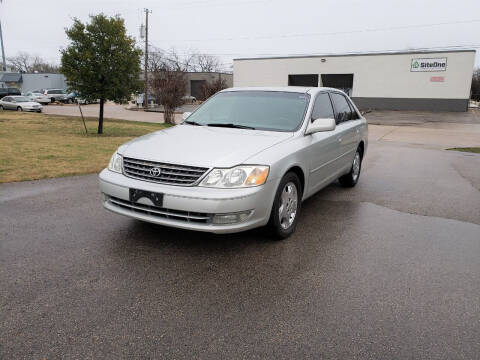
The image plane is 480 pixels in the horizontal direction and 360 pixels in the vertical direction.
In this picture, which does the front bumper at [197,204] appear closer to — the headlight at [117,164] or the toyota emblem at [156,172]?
the toyota emblem at [156,172]

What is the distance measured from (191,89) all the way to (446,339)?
200 ft

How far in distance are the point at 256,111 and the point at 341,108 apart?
5.96 feet

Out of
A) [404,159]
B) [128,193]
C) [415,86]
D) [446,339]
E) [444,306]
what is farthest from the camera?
[415,86]

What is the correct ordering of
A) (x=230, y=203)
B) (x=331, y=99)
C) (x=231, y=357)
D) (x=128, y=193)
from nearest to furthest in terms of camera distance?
(x=231, y=357)
(x=230, y=203)
(x=128, y=193)
(x=331, y=99)

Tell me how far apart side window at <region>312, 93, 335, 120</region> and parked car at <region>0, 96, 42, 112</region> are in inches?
1193

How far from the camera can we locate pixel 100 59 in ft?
46.7

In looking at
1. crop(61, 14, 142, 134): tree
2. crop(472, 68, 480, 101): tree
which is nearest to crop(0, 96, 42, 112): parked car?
crop(61, 14, 142, 134): tree

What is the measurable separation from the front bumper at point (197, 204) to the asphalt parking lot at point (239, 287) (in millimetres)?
381

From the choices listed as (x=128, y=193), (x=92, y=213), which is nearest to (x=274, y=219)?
(x=128, y=193)

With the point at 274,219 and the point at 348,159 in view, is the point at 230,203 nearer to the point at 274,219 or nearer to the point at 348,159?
the point at 274,219

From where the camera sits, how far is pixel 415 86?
37.9 meters

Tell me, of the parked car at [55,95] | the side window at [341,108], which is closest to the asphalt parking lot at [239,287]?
the side window at [341,108]

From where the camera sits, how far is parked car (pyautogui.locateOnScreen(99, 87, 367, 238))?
3.68 meters

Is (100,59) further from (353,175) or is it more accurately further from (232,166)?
(232,166)
